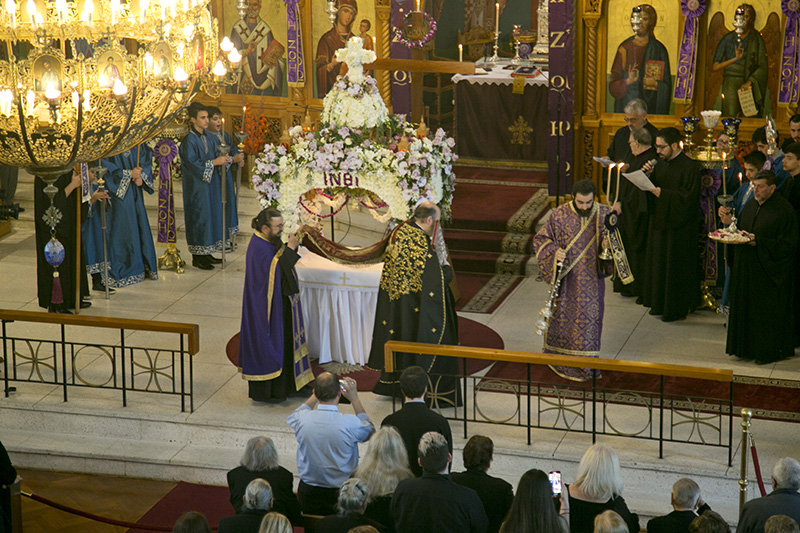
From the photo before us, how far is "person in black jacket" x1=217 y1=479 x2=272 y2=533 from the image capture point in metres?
6.74

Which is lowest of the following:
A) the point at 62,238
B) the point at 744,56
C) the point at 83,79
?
the point at 62,238

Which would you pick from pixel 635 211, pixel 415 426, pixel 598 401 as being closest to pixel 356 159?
pixel 598 401

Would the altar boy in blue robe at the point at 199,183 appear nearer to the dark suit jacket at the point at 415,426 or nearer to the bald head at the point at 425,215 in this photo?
the bald head at the point at 425,215

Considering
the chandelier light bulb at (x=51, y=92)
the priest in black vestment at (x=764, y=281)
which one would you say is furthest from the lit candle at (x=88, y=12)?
the priest in black vestment at (x=764, y=281)

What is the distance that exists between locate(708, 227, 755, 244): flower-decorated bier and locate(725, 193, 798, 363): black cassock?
0.10 meters

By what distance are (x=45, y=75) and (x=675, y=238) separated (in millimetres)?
8344

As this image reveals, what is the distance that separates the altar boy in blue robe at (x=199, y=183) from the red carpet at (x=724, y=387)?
4.88 meters

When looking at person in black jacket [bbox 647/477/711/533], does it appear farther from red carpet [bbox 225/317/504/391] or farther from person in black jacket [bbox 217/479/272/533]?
red carpet [bbox 225/317/504/391]

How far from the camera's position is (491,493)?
23.1ft

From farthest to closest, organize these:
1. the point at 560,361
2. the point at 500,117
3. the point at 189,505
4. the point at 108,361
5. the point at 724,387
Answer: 1. the point at 500,117
2. the point at 108,361
3. the point at 724,387
4. the point at 189,505
5. the point at 560,361

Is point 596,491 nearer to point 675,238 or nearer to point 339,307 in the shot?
point 339,307

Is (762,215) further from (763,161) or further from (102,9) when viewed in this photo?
(102,9)

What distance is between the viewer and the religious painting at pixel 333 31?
54.0 feet

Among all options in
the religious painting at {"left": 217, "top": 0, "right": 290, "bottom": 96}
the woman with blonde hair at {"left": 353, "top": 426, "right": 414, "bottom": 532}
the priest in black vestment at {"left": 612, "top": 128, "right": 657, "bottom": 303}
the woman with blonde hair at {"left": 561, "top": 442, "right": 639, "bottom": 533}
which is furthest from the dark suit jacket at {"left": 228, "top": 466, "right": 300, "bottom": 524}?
the religious painting at {"left": 217, "top": 0, "right": 290, "bottom": 96}
